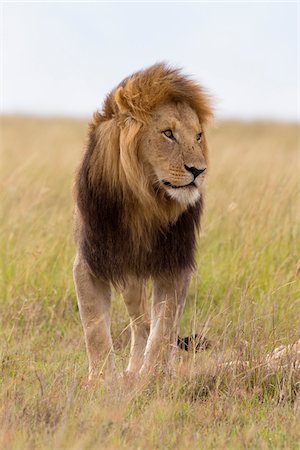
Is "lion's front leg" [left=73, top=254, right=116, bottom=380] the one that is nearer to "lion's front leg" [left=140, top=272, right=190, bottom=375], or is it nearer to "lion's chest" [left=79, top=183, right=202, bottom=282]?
"lion's chest" [left=79, top=183, right=202, bottom=282]

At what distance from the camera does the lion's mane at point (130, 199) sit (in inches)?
182

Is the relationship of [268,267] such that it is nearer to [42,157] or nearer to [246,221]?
[246,221]

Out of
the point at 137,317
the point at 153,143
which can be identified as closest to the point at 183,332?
the point at 137,317

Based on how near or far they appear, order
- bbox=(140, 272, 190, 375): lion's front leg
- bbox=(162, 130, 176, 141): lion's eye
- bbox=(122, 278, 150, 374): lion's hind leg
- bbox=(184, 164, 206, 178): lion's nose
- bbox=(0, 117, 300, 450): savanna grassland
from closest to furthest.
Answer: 1. bbox=(0, 117, 300, 450): savanna grassland
2. bbox=(184, 164, 206, 178): lion's nose
3. bbox=(162, 130, 176, 141): lion's eye
4. bbox=(140, 272, 190, 375): lion's front leg
5. bbox=(122, 278, 150, 374): lion's hind leg

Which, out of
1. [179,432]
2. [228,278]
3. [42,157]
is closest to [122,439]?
[179,432]

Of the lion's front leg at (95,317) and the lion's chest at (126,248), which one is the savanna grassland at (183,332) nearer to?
the lion's front leg at (95,317)

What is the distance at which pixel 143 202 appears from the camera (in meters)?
4.67

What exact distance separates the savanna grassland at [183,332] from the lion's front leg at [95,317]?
0.10m

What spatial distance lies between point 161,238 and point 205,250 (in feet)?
7.29

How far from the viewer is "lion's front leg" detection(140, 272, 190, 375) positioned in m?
4.73

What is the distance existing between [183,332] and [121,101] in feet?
6.09

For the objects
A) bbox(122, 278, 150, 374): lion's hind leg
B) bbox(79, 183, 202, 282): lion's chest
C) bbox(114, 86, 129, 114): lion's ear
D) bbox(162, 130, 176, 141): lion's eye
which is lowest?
bbox(122, 278, 150, 374): lion's hind leg

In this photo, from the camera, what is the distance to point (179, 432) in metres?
3.92

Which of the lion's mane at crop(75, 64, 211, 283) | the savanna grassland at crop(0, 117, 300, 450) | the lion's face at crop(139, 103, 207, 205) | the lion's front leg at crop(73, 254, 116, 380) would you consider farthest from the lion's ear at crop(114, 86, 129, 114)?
the savanna grassland at crop(0, 117, 300, 450)
